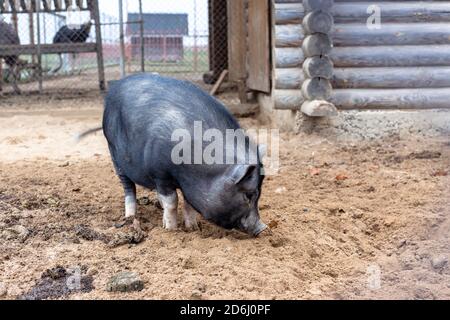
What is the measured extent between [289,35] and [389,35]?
4.06 ft

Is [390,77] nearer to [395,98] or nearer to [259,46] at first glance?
[395,98]

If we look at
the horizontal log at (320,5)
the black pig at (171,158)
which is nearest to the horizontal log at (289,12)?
the horizontal log at (320,5)

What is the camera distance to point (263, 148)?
3812 mm

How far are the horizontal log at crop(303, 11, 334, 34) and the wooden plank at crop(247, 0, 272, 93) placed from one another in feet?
3.93

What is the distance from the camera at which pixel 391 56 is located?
7355 mm

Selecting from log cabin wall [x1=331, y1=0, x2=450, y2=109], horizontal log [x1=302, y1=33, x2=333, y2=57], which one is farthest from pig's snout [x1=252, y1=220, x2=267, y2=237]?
log cabin wall [x1=331, y1=0, x2=450, y2=109]

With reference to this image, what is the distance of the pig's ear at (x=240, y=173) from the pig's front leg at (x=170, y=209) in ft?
1.94

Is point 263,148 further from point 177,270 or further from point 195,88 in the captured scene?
point 177,270

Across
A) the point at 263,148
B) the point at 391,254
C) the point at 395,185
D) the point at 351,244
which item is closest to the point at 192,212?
the point at 263,148

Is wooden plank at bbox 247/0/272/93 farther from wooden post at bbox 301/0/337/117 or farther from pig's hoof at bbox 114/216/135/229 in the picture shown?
pig's hoof at bbox 114/216/135/229

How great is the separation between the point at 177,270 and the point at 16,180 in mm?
A: 2907

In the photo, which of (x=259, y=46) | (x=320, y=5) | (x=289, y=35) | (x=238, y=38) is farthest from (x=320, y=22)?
(x=238, y=38)

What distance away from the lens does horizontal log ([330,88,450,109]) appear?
291 inches

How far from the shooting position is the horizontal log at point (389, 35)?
734 cm
